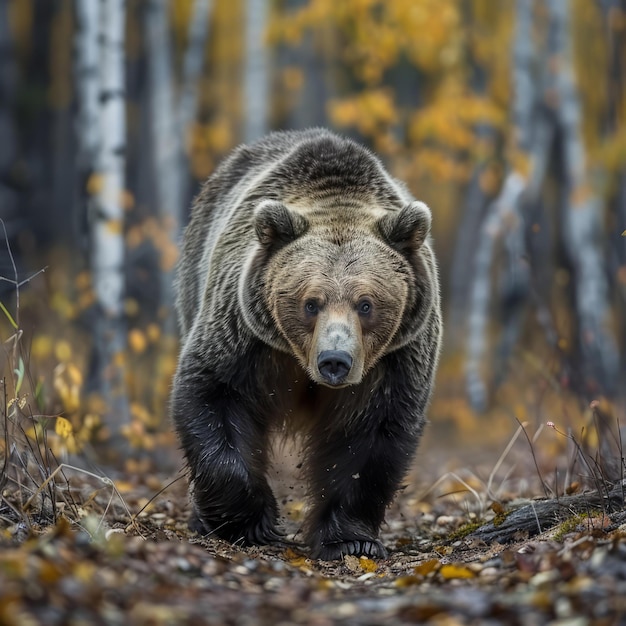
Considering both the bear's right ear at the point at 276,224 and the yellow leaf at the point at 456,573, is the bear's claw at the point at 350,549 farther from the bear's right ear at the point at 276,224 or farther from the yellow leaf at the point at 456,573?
the bear's right ear at the point at 276,224

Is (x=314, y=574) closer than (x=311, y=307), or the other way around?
(x=314, y=574)

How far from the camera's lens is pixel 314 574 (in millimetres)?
5078

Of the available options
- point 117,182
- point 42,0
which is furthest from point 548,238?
point 42,0

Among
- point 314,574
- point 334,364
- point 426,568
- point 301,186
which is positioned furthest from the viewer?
point 301,186

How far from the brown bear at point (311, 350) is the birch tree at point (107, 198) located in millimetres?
4310

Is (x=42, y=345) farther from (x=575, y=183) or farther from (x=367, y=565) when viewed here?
(x=575, y=183)

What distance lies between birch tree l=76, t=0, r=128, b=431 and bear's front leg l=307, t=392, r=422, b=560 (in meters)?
4.73

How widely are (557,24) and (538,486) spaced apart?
380 inches

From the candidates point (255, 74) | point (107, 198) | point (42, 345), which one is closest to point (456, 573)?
point (107, 198)

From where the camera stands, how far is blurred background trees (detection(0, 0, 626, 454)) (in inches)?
600

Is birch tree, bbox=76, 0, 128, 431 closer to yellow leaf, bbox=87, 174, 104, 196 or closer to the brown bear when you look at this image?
yellow leaf, bbox=87, 174, 104, 196

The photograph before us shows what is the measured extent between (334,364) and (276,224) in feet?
3.66

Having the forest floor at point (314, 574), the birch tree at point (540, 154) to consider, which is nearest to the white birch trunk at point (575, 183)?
the birch tree at point (540, 154)

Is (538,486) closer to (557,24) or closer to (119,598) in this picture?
(119,598)
